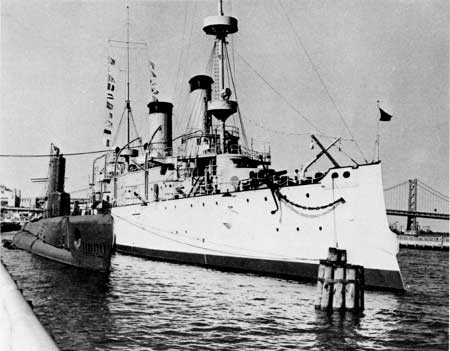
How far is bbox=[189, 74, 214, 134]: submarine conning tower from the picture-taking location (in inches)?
1010

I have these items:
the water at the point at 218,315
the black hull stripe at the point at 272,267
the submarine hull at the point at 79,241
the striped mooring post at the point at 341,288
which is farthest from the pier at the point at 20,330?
the submarine hull at the point at 79,241

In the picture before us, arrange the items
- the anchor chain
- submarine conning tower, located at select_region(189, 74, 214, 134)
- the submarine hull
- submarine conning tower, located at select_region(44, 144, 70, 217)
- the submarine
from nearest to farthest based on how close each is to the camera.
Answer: the anchor chain, the submarine hull, the submarine, submarine conning tower, located at select_region(44, 144, 70, 217), submarine conning tower, located at select_region(189, 74, 214, 134)

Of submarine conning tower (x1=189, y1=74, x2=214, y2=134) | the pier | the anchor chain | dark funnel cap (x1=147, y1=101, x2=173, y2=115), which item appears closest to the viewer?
the pier

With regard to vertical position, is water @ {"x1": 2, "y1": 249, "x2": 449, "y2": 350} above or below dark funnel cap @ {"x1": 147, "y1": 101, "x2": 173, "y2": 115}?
below

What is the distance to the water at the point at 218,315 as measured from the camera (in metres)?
8.51

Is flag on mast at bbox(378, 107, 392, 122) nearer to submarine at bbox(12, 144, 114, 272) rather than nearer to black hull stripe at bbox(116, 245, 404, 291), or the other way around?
black hull stripe at bbox(116, 245, 404, 291)

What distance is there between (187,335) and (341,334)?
3199 mm

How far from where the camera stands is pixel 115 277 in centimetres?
1641

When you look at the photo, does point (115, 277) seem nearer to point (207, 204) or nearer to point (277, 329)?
point (207, 204)

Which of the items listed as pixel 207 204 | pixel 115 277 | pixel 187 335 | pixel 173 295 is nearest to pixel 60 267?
pixel 115 277

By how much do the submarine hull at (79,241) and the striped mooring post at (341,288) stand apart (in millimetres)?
8367

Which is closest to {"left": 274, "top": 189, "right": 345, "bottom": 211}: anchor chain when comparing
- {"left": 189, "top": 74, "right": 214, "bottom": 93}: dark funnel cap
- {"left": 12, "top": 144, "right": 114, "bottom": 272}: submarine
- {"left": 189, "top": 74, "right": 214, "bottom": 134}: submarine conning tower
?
{"left": 12, "top": 144, "right": 114, "bottom": 272}: submarine

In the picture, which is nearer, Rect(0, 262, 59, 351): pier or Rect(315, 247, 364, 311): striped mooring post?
Rect(0, 262, 59, 351): pier

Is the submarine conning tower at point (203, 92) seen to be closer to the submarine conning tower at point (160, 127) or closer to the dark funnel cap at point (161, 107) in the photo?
the dark funnel cap at point (161, 107)
